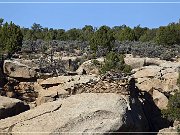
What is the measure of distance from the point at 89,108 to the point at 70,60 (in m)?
17.0

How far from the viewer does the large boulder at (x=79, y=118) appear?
13578mm

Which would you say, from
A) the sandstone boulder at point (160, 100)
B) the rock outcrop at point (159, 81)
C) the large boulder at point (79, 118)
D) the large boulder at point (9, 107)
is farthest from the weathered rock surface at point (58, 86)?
the rock outcrop at point (159, 81)

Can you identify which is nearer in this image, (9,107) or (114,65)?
(9,107)

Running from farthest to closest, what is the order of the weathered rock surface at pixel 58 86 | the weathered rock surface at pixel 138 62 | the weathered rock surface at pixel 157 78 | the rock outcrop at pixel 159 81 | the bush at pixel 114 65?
the weathered rock surface at pixel 138 62
the weathered rock surface at pixel 157 78
the bush at pixel 114 65
the rock outcrop at pixel 159 81
the weathered rock surface at pixel 58 86

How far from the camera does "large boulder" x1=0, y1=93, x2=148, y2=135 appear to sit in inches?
535

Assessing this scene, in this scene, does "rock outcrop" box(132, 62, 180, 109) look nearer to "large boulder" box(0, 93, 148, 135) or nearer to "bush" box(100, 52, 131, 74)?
"bush" box(100, 52, 131, 74)

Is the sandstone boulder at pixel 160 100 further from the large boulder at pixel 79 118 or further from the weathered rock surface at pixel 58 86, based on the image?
the large boulder at pixel 79 118

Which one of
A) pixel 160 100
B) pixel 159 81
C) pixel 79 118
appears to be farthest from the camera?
pixel 159 81

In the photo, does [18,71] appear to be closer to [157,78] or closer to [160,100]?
[157,78]

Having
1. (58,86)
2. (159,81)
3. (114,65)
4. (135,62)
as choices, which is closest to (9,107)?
(58,86)

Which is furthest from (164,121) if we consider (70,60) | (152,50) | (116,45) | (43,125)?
(116,45)

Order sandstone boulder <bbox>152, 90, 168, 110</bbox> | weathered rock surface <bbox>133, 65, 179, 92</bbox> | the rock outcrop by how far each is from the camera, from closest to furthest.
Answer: sandstone boulder <bbox>152, 90, 168, 110</bbox>, the rock outcrop, weathered rock surface <bbox>133, 65, 179, 92</bbox>

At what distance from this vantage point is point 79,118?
13.7 meters

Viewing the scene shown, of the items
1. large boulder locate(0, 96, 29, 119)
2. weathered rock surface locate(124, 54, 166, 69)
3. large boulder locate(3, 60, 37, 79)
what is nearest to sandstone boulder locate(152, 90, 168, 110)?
large boulder locate(3, 60, 37, 79)
